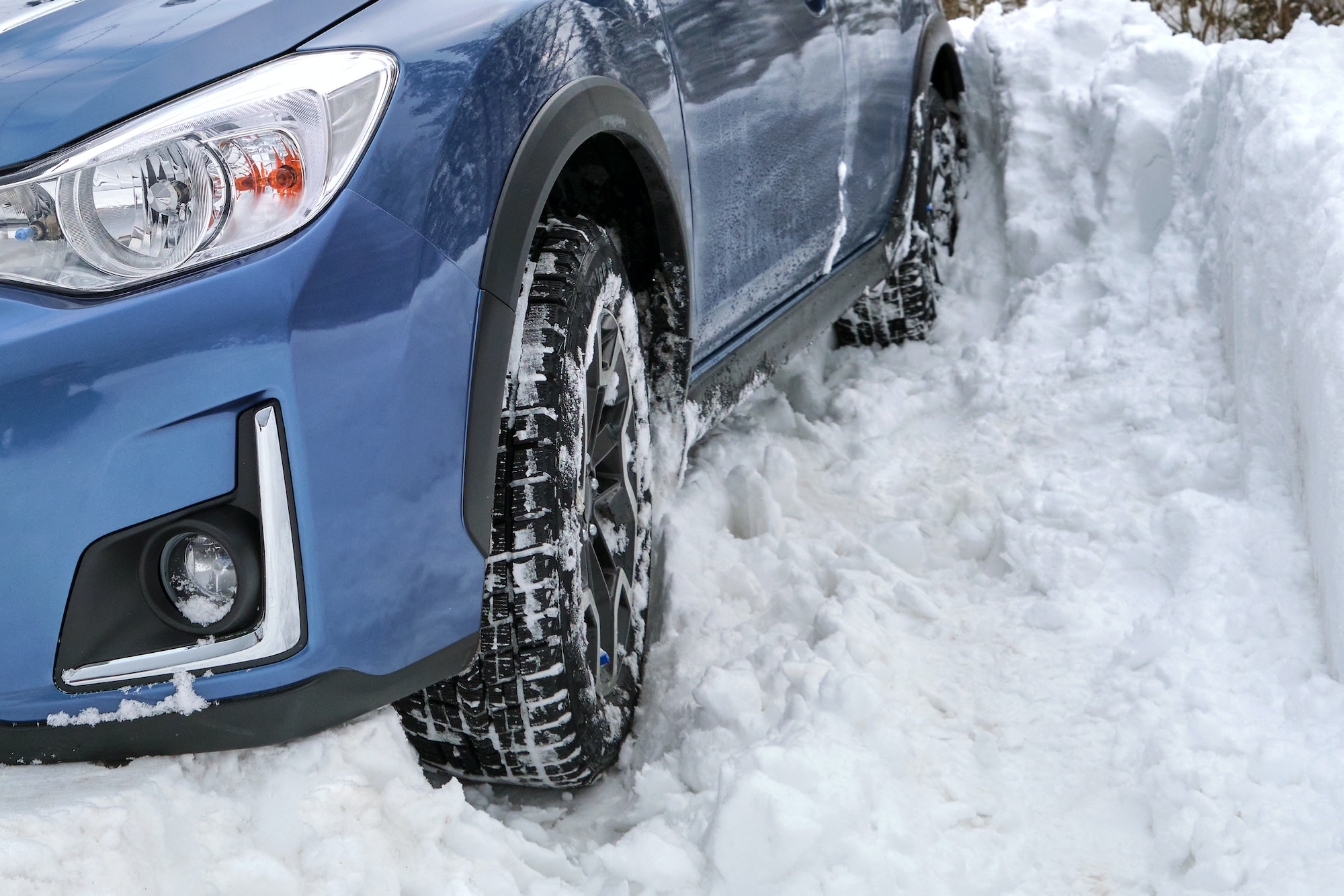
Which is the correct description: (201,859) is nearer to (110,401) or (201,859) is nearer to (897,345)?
(110,401)

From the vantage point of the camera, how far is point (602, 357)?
2.04 metres

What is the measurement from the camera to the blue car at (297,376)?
1.34 meters

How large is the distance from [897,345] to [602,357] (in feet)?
7.16

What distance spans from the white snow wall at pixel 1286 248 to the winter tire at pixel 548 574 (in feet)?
4.04

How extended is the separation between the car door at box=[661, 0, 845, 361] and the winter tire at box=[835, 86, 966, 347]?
2.77 ft

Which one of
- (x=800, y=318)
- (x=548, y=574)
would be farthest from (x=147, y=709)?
(x=800, y=318)

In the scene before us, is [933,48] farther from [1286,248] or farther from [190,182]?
[190,182]

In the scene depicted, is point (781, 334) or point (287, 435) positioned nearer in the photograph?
point (287, 435)

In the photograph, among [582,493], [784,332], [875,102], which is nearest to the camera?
[582,493]

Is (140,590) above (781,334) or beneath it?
above

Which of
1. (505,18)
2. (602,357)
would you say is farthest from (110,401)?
(602,357)

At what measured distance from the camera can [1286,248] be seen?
275 cm

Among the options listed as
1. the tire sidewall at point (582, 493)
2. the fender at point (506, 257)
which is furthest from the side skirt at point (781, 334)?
the fender at point (506, 257)

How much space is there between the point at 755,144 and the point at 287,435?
1.39m
